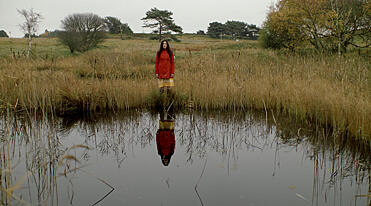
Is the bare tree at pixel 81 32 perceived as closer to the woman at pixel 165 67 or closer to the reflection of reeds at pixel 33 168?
the woman at pixel 165 67

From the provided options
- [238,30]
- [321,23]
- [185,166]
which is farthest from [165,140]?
[238,30]

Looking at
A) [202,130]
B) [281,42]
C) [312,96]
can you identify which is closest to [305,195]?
[202,130]

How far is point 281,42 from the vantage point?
23.1 m

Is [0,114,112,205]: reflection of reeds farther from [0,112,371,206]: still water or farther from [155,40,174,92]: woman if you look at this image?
[155,40,174,92]: woman

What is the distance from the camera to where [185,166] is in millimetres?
3693

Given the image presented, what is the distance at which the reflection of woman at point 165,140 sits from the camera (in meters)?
4.08

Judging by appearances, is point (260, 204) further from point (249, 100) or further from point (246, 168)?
point (249, 100)

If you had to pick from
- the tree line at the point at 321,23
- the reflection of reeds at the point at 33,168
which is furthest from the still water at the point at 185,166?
the tree line at the point at 321,23

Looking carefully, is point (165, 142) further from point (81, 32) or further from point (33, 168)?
point (81, 32)

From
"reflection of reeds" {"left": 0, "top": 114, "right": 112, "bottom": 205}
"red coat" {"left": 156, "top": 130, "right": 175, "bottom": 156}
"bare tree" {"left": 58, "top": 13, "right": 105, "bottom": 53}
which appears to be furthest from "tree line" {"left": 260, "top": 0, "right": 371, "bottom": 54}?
"bare tree" {"left": 58, "top": 13, "right": 105, "bottom": 53}

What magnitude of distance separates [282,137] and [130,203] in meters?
3.09

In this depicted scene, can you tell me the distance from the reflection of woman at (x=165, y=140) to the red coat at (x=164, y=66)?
1834mm

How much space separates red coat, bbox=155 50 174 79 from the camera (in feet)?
24.3

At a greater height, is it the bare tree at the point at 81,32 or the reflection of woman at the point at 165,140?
the bare tree at the point at 81,32
